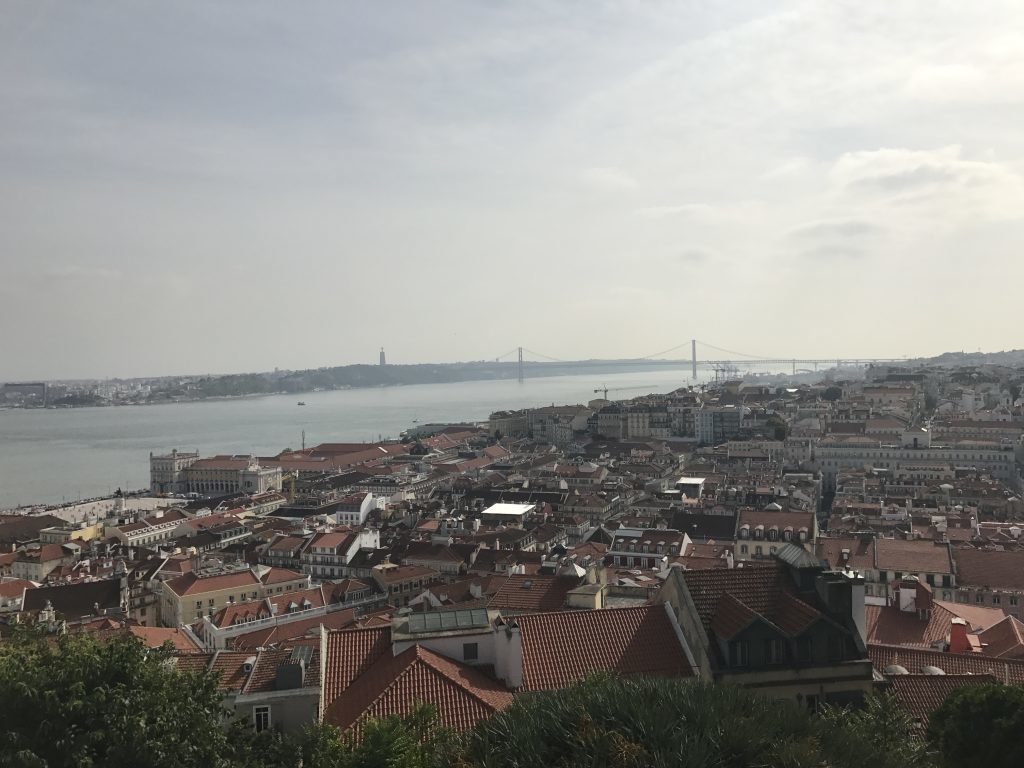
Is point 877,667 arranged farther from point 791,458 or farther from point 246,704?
point 791,458

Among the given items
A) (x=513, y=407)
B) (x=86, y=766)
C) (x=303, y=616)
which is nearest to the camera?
(x=86, y=766)

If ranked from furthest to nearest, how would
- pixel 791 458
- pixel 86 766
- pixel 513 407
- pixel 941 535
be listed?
pixel 513 407
pixel 791 458
pixel 941 535
pixel 86 766

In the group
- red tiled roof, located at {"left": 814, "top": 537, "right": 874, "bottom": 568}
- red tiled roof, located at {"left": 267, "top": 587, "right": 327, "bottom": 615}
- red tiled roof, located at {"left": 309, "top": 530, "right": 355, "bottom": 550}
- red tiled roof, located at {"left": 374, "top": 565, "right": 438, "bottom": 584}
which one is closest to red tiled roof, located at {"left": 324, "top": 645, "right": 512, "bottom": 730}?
red tiled roof, located at {"left": 267, "top": 587, "right": 327, "bottom": 615}

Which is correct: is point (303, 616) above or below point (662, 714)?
below

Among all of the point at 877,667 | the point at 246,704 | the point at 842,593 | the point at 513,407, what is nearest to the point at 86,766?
the point at 246,704

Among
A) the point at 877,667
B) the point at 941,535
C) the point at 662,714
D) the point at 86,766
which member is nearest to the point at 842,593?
the point at 877,667

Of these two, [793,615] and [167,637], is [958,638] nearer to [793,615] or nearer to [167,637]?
[793,615]

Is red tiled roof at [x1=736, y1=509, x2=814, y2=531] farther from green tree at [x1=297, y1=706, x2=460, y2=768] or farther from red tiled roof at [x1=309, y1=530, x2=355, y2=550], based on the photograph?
green tree at [x1=297, y1=706, x2=460, y2=768]

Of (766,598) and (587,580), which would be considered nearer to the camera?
(766,598)

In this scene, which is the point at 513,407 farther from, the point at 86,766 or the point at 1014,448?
the point at 86,766
